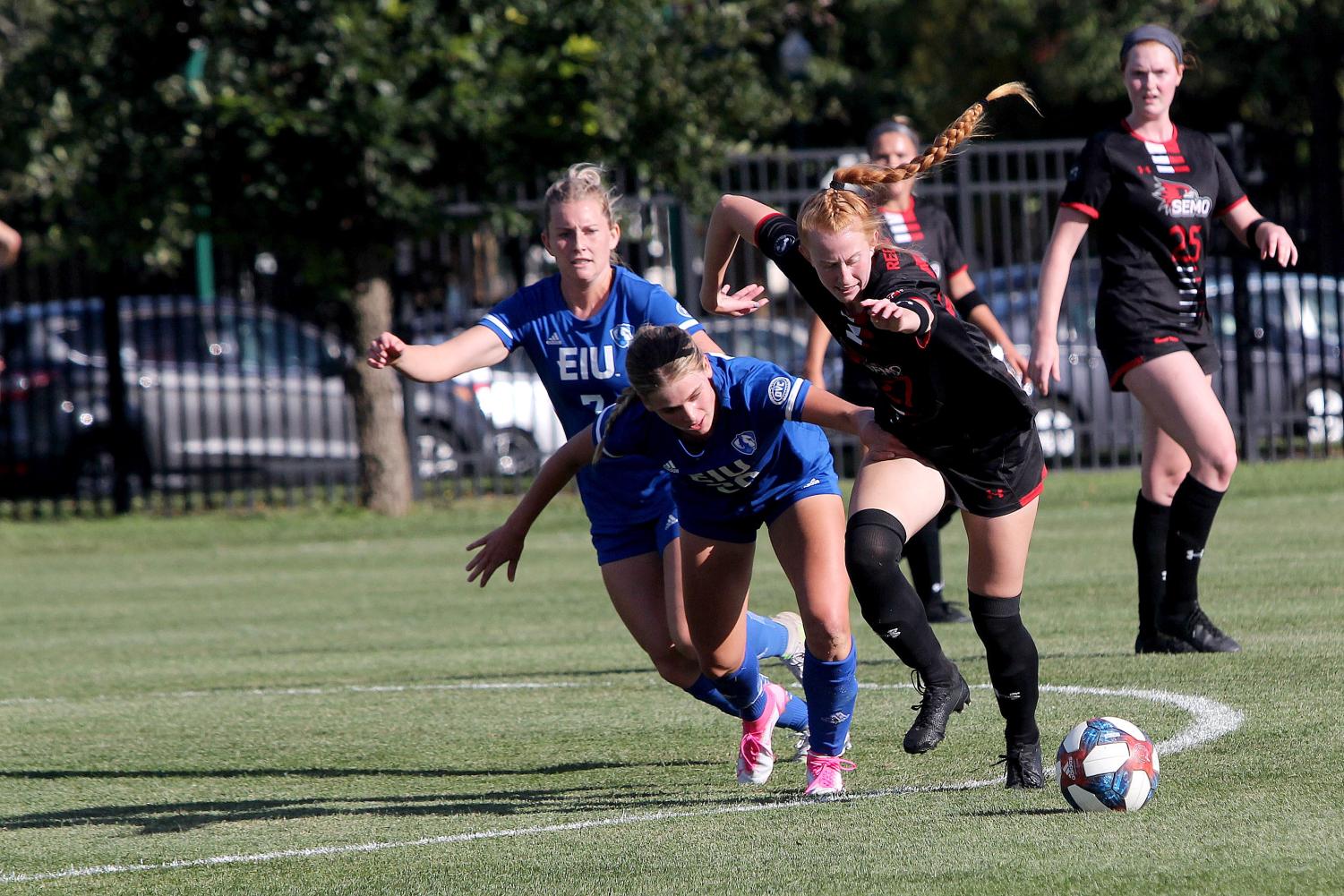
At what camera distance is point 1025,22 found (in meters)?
24.7

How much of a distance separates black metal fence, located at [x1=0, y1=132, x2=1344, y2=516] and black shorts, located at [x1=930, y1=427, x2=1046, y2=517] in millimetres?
11205

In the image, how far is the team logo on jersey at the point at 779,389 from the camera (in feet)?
17.3

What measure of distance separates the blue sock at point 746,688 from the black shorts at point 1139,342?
221 centimetres

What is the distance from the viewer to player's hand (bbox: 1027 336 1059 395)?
21.8ft

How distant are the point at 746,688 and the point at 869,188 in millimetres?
1604

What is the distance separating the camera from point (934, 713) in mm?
5199

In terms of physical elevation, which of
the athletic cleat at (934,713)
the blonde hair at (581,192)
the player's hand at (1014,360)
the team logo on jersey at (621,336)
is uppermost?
the blonde hair at (581,192)

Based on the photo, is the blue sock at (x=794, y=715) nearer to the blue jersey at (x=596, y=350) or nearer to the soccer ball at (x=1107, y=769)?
the blue jersey at (x=596, y=350)

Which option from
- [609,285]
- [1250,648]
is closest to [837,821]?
[609,285]

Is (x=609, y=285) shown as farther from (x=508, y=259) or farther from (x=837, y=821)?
(x=508, y=259)

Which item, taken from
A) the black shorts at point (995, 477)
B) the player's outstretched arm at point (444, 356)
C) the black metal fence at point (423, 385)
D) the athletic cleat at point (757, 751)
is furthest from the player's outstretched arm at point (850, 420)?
the black metal fence at point (423, 385)

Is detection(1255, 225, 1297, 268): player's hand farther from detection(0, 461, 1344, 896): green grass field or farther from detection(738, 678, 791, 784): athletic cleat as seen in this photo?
detection(738, 678, 791, 784): athletic cleat

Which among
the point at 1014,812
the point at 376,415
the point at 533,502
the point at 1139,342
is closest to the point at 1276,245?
the point at 1139,342

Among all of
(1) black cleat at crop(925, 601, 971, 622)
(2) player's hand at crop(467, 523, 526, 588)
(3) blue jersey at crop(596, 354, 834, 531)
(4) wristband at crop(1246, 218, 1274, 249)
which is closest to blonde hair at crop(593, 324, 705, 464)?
(3) blue jersey at crop(596, 354, 834, 531)
